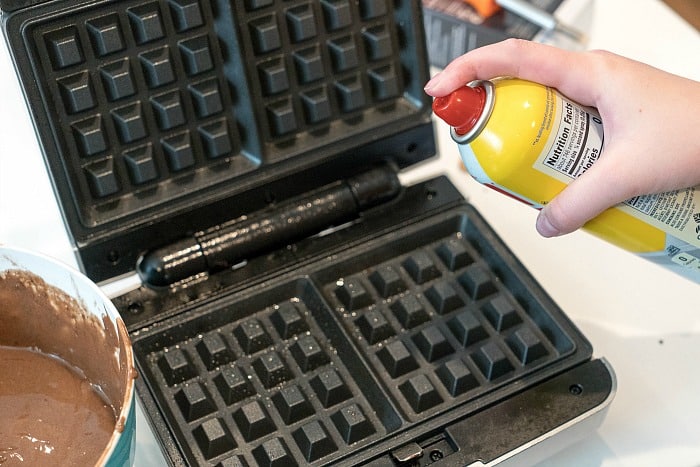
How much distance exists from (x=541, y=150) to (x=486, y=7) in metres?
0.85

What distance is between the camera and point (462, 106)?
1086 millimetres

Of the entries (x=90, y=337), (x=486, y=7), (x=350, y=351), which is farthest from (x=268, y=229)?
(x=486, y=7)

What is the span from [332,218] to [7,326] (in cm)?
48

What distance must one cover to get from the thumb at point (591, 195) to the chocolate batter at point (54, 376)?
51 cm

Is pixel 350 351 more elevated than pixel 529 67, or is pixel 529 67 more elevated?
pixel 529 67

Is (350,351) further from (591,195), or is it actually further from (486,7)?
(486,7)

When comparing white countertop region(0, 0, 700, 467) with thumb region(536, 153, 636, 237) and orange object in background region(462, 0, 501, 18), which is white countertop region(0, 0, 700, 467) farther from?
orange object in background region(462, 0, 501, 18)

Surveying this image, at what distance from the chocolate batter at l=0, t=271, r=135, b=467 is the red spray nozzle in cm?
43

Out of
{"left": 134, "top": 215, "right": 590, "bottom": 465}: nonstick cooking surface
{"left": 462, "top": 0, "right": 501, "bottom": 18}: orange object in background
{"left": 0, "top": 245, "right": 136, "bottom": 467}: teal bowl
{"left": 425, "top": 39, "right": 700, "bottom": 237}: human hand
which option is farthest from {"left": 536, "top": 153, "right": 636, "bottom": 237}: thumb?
{"left": 462, "top": 0, "right": 501, "bottom": 18}: orange object in background

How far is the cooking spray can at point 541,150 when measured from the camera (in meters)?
1.08

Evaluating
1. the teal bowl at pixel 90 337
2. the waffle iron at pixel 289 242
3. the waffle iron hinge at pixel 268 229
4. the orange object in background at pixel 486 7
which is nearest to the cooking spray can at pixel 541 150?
the waffle iron at pixel 289 242

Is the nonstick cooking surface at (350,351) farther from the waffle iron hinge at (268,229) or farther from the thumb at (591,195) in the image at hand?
the thumb at (591,195)

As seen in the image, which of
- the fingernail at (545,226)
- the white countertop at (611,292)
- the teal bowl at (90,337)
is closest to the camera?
the teal bowl at (90,337)

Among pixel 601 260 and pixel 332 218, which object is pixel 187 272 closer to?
pixel 332 218
